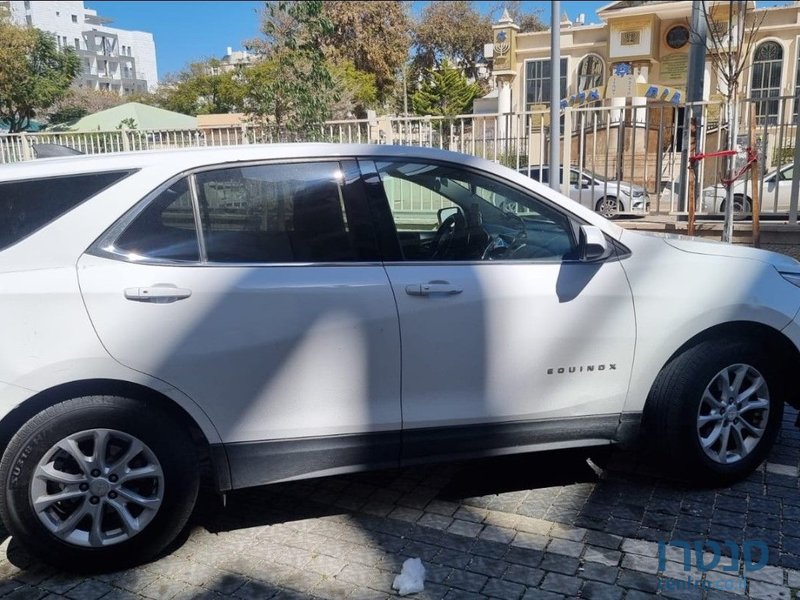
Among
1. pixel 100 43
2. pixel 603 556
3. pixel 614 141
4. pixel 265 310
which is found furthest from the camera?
pixel 100 43

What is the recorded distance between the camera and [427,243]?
340 centimetres

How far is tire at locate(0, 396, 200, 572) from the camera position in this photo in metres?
2.81

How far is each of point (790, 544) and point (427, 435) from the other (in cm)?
165

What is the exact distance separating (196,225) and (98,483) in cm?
112

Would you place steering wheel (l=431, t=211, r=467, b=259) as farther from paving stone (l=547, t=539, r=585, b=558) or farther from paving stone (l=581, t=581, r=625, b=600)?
paving stone (l=581, t=581, r=625, b=600)

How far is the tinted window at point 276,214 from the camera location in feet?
10.1

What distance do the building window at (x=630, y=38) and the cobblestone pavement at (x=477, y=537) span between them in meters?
33.9

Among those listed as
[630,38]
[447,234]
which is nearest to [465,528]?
[447,234]

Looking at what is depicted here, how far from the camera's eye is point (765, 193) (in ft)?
30.2

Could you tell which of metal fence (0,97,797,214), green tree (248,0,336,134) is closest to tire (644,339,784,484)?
metal fence (0,97,797,214)

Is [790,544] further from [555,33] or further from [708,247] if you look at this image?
[555,33]

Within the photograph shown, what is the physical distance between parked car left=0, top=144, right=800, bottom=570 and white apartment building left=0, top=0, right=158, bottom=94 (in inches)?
4204

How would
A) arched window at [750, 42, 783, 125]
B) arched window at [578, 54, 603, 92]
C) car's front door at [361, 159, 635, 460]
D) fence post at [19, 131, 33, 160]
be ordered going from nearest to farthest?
car's front door at [361, 159, 635, 460] < fence post at [19, 131, 33, 160] < arched window at [750, 42, 783, 125] < arched window at [578, 54, 603, 92]

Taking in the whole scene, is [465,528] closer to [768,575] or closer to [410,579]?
[410,579]
